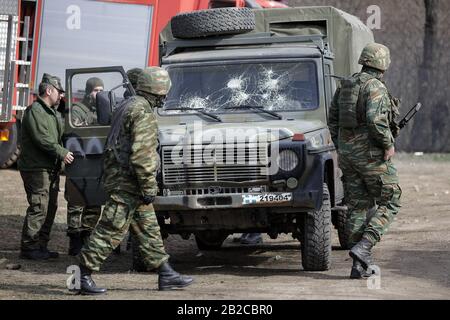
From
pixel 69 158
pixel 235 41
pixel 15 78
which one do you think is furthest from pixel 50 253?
pixel 15 78

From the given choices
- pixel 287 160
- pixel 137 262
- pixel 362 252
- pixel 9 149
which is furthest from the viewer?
pixel 9 149

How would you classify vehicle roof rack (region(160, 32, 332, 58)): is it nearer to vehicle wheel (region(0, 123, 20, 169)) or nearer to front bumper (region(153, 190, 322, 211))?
front bumper (region(153, 190, 322, 211))

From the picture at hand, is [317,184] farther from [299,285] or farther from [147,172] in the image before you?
[147,172]

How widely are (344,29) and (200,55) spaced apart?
1.99 meters

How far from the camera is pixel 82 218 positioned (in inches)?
432

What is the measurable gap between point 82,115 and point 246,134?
1901mm

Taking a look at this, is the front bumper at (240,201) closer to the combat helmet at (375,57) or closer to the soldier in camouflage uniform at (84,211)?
the combat helmet at (375,57)

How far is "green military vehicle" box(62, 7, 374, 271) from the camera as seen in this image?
9.41 meters

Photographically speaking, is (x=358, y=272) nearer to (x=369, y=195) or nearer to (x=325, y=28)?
(x=369, y=195)

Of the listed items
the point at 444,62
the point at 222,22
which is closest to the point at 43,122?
the point at 222,22

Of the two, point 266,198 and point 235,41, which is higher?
point 235,41

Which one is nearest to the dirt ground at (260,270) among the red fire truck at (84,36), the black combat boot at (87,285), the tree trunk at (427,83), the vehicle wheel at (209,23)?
the black combat boot at (87,285)

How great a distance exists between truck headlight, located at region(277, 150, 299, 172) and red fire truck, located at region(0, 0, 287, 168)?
8.09 m

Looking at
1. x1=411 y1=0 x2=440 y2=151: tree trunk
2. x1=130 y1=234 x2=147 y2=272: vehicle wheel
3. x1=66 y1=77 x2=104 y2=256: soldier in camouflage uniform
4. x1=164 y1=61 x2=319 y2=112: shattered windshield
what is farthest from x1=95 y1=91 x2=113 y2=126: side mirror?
x1=411 y1=0 x2=440 y2=151: tree trunk
